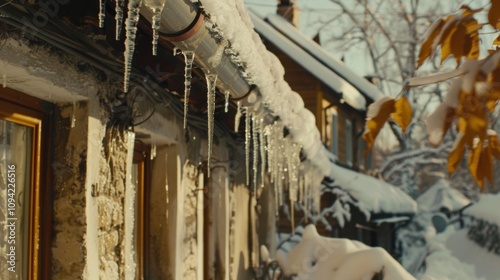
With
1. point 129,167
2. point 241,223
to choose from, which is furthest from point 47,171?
point 241,223

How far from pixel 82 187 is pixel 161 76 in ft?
3.02

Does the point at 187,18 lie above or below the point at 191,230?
above

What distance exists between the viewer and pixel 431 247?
61.0 feet

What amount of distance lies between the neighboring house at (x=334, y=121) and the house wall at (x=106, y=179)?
357 inches

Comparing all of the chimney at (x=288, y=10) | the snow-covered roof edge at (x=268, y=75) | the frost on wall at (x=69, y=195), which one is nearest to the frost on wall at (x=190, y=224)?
the snow-covered roof edge at (x=268, y=75)

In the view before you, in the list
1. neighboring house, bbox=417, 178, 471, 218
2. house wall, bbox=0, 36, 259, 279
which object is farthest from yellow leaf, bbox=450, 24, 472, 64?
neighboring house, bbox=417, 178, 471, 218

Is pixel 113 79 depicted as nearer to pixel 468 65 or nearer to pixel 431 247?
pixel 468 65

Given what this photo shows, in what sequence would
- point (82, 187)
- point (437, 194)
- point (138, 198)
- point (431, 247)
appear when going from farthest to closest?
point (437, 194), point (431, 247), point (138, 198), point (82, 187)

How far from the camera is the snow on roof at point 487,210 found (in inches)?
635

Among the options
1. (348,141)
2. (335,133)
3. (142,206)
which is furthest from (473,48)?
(348,141)

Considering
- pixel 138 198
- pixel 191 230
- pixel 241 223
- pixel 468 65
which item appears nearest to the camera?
pixel 468 65

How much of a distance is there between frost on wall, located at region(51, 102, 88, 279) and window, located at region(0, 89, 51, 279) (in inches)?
1.8

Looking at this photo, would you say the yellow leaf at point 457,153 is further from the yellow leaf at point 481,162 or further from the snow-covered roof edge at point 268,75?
the snow-covered roof edge at point 268,75

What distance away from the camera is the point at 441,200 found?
Answer: 77.7ft
